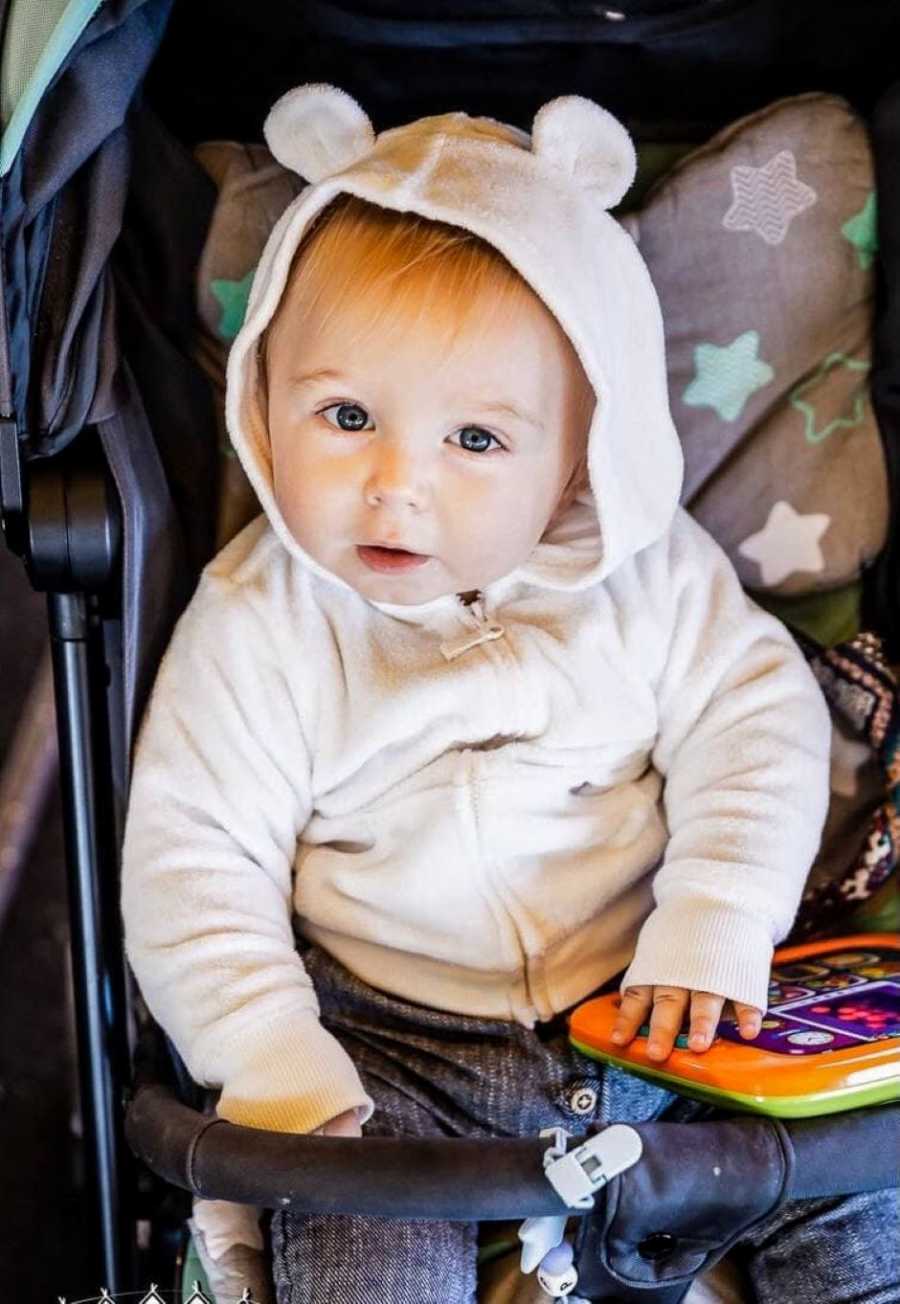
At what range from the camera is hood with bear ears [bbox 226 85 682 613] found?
3.43ft

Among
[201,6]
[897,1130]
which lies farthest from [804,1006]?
[201,6]

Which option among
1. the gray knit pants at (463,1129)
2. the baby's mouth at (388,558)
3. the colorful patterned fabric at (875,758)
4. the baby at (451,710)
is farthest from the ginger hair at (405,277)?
the gray knit pants at (463,1129)

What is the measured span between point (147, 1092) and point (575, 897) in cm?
33

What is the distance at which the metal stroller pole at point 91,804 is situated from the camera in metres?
1.10

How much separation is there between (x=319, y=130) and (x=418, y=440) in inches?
9.9

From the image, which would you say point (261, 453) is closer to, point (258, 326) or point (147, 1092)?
point (258, 326)

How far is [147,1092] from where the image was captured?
1.02 metres

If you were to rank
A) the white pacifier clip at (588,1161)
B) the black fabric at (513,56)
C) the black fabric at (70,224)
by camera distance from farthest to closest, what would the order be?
the black fabric at (513,56)
the black fabric at (70,224)
the white pacifier clip at (588,1161)

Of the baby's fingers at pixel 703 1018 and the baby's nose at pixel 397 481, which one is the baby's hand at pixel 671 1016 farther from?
the baby's nose at pixel 397 481

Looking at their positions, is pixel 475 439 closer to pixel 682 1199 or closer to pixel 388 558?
pixel 388 558

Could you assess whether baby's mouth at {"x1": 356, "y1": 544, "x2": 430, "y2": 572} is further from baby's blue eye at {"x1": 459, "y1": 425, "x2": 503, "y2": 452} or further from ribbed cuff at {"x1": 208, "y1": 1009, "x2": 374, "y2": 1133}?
ribbed cuff at {"x1": 208, "y1": 1009, "x2": 374, "y2": 1133}

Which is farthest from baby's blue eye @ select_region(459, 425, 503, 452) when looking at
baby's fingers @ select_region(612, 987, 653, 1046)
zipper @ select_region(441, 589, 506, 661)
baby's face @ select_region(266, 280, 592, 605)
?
baby's fingers @ select_region(612, 987, 653, 1046)

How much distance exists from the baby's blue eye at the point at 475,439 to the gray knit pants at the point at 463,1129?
1.29 ft

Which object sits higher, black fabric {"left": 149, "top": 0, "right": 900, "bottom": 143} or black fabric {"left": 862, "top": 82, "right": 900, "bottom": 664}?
black fabric {"left": 149, "top": 0, "right": 900, "bottom": 143}
